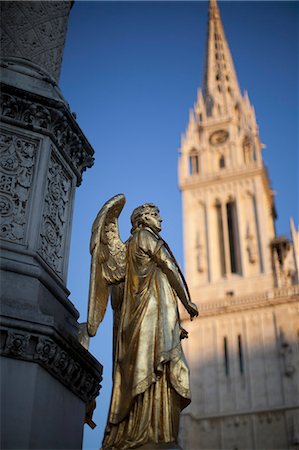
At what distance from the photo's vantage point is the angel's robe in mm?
5457

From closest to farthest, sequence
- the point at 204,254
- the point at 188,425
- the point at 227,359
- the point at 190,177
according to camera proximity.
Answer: the point at 188,425
the point at 227,359
the point at 204,254
the point at 190,177

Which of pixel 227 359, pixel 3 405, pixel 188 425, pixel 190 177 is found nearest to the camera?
pixel 3 405

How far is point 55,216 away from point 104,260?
27.5 inches

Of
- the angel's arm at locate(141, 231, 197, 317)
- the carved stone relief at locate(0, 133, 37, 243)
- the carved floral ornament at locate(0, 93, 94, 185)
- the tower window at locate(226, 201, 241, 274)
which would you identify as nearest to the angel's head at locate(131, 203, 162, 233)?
the angel's arm at locate(141, 231, 197, 317)

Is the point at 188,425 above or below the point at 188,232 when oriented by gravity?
below

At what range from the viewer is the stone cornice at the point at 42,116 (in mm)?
6539

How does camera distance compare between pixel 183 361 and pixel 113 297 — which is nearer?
pixel 183 361

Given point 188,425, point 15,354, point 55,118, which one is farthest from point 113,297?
point 188,425

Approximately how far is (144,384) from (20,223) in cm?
194

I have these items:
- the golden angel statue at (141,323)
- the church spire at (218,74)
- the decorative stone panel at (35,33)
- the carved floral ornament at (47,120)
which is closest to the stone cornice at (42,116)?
the carved floral ornament at (47,120)

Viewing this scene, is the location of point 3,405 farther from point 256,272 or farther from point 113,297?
point 256,272

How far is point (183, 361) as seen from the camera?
19.0ft

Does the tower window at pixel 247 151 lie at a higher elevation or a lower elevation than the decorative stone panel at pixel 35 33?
higher

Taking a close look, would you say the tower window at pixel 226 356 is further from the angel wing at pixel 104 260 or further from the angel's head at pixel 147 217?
the angel wing at pixel 104 260
